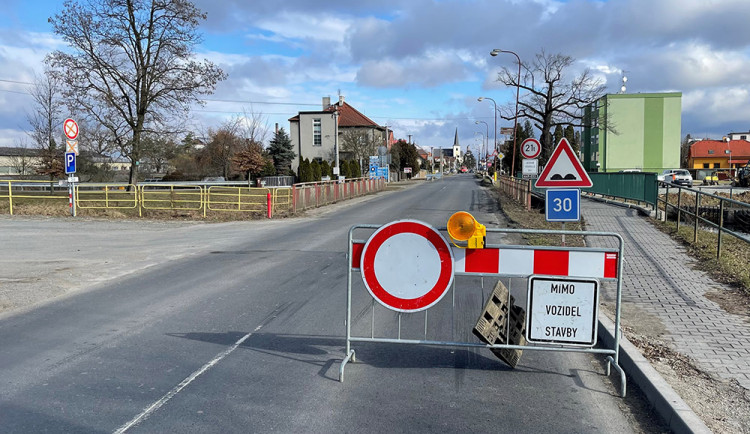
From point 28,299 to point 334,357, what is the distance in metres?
5.51

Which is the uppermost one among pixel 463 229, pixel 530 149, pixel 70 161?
pixel 530 149

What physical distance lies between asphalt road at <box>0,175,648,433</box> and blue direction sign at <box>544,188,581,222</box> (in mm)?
1821

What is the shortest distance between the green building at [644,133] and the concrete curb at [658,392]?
78441 mm

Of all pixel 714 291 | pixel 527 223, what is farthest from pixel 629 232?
pixel 714 291

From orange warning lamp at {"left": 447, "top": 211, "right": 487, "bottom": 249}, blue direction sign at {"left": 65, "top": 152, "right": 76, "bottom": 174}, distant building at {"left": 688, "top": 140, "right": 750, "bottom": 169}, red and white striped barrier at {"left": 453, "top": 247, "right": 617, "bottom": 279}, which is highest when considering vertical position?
distant building at {"left": 688, "top": 140, "right": 750, "bottom": 169}

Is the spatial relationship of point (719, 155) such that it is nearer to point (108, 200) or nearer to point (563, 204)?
point (108, 200)

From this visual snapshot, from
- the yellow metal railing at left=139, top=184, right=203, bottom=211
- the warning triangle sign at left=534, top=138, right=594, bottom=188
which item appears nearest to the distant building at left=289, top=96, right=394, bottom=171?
the yellow metal railing at left=139, top=184, right=203, bottom=211

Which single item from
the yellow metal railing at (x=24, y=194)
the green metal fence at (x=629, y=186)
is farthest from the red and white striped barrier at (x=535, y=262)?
the yellow metal railing at (x=24, y=194)

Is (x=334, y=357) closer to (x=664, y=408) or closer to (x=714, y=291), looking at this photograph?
(x=664, y=408)

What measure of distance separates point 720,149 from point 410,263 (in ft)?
378

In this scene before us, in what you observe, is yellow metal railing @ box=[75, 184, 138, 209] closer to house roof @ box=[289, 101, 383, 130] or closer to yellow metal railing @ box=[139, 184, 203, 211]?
yellow metal railing @ box=[139, 184, 203, 211]

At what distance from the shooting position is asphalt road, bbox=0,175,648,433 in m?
4.37

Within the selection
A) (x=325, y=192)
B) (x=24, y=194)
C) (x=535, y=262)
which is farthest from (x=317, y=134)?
(x=535, y=262)

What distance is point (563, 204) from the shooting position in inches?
403
